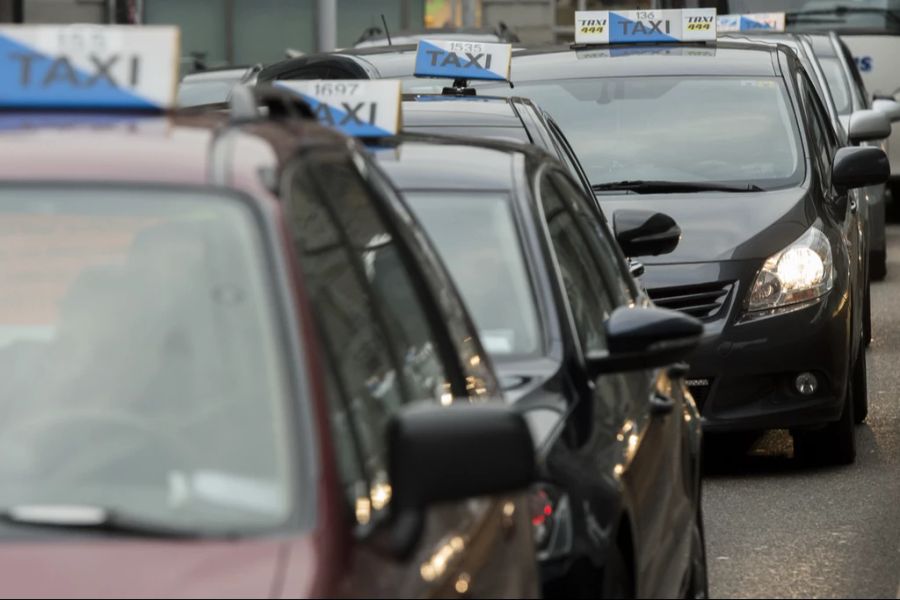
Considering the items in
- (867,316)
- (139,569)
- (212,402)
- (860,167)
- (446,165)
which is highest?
Result: (212,402)

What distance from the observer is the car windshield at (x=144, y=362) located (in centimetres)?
328

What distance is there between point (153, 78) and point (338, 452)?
1.09 meters

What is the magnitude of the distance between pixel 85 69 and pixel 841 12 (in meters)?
23.7

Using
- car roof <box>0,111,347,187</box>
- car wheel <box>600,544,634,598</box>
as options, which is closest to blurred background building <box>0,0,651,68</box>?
car wheel <box>600,544,634,598</box>

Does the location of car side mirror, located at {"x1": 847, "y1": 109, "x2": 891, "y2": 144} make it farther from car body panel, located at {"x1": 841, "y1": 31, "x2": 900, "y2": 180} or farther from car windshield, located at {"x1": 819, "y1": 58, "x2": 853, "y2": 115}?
car body panel, located at {"x1": 841, "y1": 31, "x2": 900, "y2": 180}

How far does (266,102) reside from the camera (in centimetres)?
441

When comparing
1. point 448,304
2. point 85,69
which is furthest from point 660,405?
point 85,69

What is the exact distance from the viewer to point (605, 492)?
16.5ft

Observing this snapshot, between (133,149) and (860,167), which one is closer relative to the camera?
(133,149)

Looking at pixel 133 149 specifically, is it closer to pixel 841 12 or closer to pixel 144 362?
pixel 144 362

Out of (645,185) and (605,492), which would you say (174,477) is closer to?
(605,492)

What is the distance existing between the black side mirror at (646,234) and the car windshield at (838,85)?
391 inches

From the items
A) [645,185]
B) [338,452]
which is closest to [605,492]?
[338,452]

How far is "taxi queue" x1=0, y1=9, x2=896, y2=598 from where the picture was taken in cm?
321
